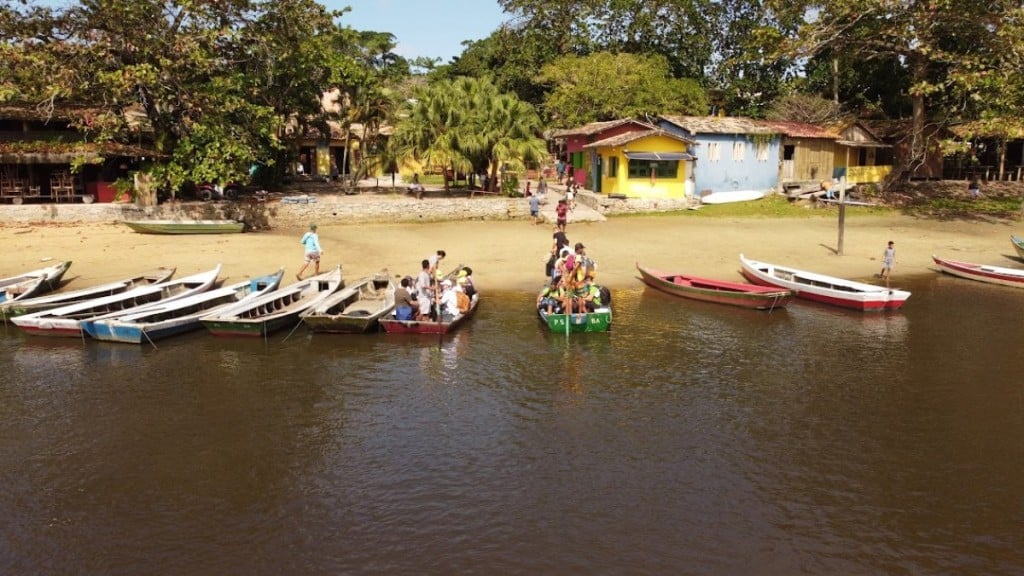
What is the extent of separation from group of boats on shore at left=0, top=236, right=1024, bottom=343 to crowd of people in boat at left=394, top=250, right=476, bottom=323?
0.89 ft

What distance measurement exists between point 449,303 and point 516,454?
27.4ft

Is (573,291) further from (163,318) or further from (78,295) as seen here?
(78,295)

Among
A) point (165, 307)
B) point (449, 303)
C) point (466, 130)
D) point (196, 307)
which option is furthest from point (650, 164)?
point (165, 307)

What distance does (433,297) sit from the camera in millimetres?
20828

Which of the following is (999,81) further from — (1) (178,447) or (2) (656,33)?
(1) (178,447)

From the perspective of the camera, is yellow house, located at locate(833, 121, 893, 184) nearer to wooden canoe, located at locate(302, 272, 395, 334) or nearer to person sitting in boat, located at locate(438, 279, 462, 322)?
person sitting in boat, located at locate(438, 279, 462, 322)

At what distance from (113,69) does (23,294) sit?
14.3 meters

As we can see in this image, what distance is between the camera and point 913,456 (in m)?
13.4

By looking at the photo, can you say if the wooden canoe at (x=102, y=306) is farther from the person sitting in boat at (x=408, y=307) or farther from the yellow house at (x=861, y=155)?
the yellow house at (x=861, y=155)

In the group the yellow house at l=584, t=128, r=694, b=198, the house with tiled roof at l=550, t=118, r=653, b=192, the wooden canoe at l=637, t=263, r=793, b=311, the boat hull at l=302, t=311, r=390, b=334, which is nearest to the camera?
the boat hull at l=302, t=311, r=390, b=334

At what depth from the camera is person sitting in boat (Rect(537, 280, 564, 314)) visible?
2125 centimetres

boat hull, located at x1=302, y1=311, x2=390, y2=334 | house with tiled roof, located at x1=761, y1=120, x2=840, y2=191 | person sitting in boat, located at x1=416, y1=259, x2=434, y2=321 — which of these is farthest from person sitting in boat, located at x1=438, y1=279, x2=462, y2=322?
house with tiled roof, located at x1=761, y1=120, x2=840, y2=191

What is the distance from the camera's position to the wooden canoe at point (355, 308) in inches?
790

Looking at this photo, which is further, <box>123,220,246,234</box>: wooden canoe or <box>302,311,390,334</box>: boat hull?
<box>123,220,246,234</box>: wooden canoe
